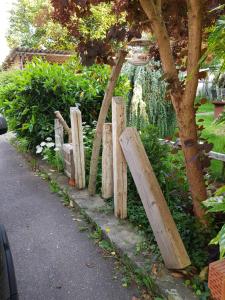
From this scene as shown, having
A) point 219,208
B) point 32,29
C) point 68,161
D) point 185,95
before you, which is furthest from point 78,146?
point 32,29

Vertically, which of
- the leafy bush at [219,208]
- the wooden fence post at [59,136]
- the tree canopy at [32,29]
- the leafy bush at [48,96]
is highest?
the tree canopy at [32,29]

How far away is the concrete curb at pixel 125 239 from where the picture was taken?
209 cm

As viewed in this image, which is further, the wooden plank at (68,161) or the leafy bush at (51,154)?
the leafy bush at (51,154)

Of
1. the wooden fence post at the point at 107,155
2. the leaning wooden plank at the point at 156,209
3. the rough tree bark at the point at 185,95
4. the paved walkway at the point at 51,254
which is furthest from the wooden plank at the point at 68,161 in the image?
the rough tree bark at the point at 185,95

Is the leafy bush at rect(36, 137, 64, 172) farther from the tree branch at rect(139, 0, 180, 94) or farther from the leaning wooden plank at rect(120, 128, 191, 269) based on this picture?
the tree branch at rect(139, 0, 180, 94)

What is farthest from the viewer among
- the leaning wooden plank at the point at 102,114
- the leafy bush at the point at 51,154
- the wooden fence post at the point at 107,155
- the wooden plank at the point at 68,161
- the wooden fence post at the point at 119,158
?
the leafy bush at the point at 51,154

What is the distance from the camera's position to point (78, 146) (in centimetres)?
386

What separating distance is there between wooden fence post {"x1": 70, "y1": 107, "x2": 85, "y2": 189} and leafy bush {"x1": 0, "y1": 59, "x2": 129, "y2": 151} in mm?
1531

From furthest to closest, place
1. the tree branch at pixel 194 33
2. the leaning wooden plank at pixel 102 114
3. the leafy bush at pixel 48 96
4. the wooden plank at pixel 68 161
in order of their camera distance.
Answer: the leafy bush at pixel 48 96
the wooden plank at pixel 68 161
the leaning wooden plank at pixel 102 114
the tree branch at pixel 194 33

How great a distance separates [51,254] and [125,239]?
0.69 metres

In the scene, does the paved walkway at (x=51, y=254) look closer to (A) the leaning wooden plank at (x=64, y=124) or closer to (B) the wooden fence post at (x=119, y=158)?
(B) the wooden fence post at (x=119, y=158)

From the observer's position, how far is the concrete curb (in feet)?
6.85

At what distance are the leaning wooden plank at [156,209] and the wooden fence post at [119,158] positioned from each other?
0.96ft

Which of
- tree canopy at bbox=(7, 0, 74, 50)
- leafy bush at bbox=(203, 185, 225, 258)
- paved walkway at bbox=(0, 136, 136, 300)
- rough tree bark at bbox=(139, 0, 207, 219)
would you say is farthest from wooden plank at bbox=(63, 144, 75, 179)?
tree canopy at bbox=(7, 0, 74, 50)
